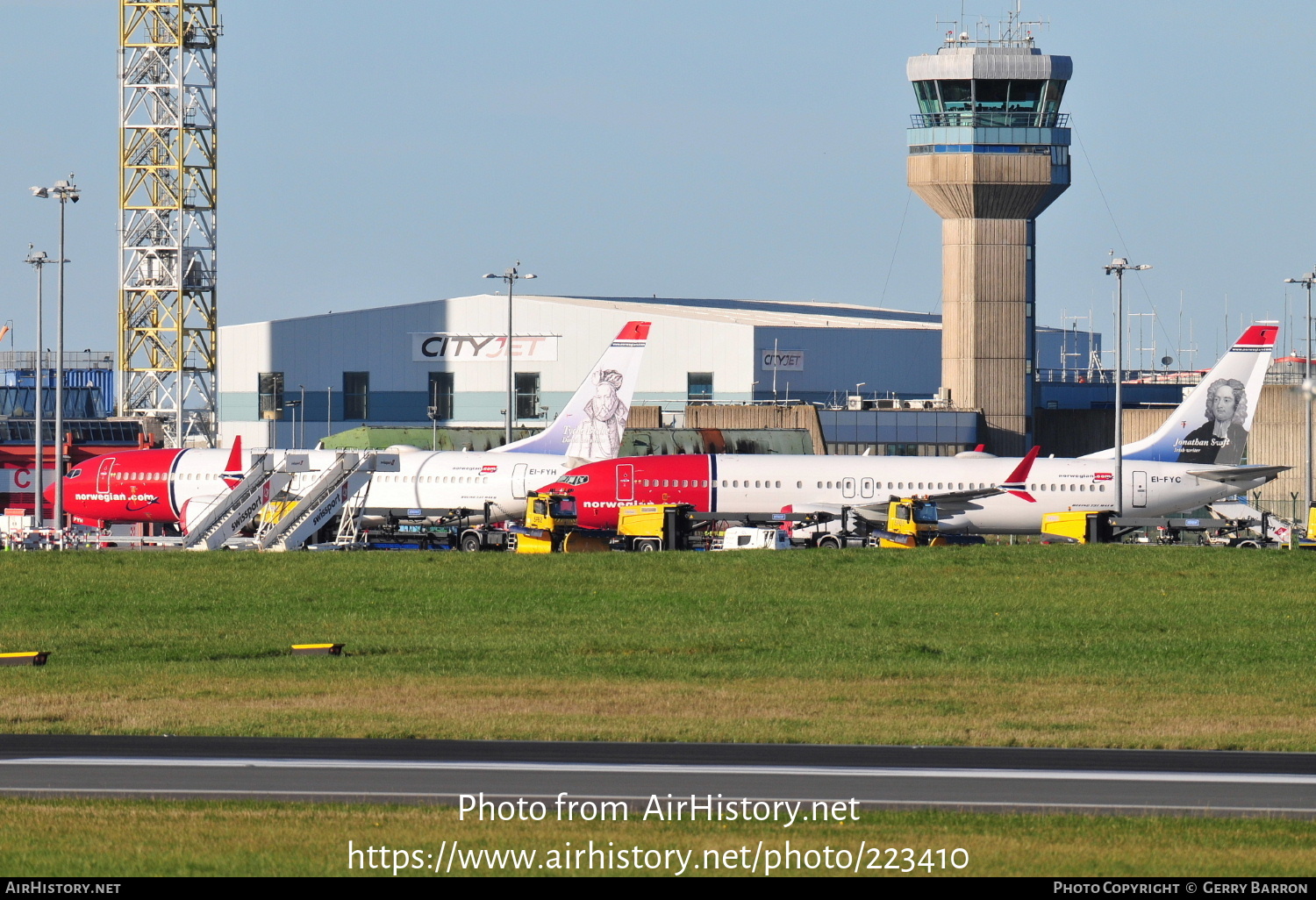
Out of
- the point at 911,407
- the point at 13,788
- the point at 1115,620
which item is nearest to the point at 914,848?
the point at 13,788

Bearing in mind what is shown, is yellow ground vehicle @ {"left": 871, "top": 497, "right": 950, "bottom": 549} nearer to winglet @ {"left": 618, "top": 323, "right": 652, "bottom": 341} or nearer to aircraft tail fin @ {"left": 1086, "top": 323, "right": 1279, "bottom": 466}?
aircraft tail fin @ {"left": 1086, "top": 323, "right": 1279, "bottom": 466}

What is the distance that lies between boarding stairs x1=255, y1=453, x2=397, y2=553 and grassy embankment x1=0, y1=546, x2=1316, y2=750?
24.8 feet

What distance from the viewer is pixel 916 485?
78.2 meters

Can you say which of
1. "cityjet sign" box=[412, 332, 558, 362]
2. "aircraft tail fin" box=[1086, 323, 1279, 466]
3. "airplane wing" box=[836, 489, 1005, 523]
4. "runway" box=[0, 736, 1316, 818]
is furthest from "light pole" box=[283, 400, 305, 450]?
"runway" box=[0, 736, 1316, 818]

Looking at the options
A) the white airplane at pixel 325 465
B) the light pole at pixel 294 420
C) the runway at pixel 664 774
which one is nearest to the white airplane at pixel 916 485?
the white airplane at pixel 325 465

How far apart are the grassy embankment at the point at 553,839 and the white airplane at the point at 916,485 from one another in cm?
5636

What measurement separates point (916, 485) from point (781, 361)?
5641cm

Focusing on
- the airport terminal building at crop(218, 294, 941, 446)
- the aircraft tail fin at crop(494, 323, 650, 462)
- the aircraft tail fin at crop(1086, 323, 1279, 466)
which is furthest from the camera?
the airport terminal building at crop(218, 294, 941, 446)

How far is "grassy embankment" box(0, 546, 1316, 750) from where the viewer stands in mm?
30203

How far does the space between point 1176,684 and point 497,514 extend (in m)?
49.4

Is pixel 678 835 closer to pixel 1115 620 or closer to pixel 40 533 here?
pixel 1115 620

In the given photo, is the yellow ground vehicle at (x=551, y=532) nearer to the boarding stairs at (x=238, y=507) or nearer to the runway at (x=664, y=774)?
the boarding stairs at (x=238, y=507)

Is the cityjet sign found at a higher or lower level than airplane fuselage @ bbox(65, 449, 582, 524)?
higher
